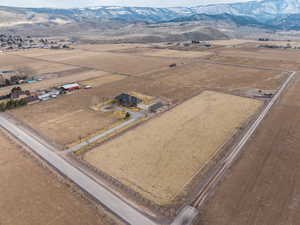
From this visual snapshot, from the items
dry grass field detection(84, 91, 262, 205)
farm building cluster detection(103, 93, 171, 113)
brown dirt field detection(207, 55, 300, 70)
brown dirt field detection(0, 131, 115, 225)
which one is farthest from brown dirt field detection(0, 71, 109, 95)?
brown dirt field detection(207, 55, 300, 70)

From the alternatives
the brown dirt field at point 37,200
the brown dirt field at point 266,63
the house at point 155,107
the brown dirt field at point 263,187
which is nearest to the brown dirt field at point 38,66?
the house at point 155,107

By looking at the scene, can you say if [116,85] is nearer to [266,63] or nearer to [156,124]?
[156,124]

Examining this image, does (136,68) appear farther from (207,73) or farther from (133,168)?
(133,168)

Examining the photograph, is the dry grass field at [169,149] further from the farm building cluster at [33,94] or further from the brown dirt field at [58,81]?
the brown dirt field at [58,81]

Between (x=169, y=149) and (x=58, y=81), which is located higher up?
(x=58, y=81)

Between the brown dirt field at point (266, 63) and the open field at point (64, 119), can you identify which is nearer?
the open field at point (64, 119)

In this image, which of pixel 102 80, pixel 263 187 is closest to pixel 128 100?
pixel 102 80

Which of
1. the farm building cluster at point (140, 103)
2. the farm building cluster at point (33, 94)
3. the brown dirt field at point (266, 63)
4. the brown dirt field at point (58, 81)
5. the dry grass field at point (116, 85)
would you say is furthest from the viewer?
the brown dirt field at point (266, 63)
